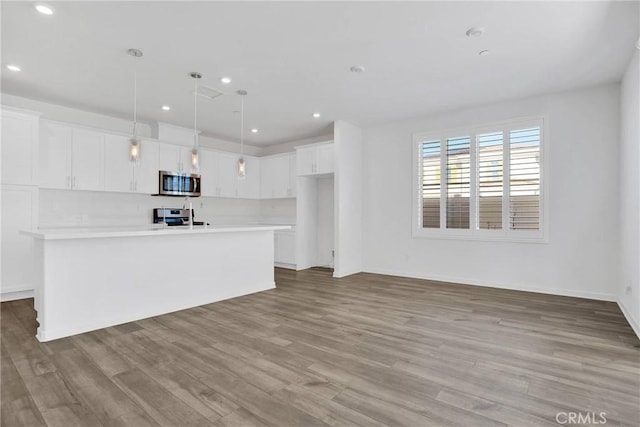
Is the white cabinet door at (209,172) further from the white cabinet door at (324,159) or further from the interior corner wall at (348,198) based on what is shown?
the interior corner wall at (348,198)

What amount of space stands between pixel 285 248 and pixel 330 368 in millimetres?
4668

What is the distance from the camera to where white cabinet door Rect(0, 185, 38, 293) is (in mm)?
4191

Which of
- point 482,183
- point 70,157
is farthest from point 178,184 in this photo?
point 482,183

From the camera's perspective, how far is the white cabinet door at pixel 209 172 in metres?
6.59

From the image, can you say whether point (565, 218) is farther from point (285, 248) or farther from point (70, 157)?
point (70, 157)

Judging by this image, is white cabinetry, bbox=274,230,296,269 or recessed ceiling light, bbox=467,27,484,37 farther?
white cabinetry, bbox=274,230,296,269

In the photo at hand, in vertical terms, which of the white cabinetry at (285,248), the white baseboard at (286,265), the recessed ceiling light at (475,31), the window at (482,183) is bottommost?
the white baseboard at (286,265)

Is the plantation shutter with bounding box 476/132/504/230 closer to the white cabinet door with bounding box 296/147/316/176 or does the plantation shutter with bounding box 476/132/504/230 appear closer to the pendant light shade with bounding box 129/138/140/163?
the white cabinet door with bounding box 296/147/316/176

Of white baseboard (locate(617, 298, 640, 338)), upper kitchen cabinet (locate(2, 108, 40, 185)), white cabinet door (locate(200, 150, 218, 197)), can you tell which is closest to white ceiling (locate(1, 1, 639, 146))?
upper kitchen cabinet (locate(2, 108, 40, 185))

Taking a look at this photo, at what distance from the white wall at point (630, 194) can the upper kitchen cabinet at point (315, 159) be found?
417cm

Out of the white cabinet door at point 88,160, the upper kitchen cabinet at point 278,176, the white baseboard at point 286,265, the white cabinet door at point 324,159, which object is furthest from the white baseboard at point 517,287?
the white cabinet door at point 88,160

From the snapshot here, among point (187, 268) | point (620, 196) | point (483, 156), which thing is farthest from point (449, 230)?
point (187, 268)

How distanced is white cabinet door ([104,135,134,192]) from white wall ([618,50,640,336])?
22.1ft

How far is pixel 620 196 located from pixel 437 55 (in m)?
3.02
